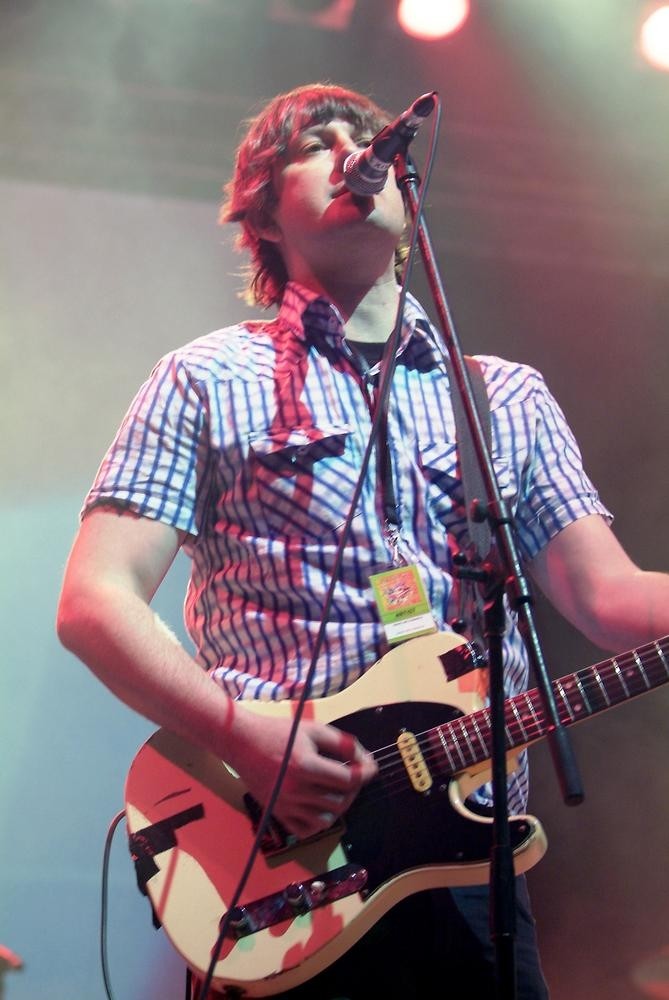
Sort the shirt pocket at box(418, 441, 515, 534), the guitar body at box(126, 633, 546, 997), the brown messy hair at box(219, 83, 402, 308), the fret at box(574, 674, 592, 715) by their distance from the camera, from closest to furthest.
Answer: the guitar body at box(126, 633, 546, 997), the fret at box(574, 674, 592, 715), the shirt pocket at box(418, 441, 515, 534), the brown messy hair at box(219, 83, 402, 308)

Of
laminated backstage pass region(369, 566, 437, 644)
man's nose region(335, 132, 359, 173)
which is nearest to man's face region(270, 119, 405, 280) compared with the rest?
man's nose region(335, 132, 359, 173)

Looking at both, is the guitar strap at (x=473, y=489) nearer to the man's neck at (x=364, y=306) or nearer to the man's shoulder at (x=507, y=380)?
the man's shoulder at (x=507, y=380)

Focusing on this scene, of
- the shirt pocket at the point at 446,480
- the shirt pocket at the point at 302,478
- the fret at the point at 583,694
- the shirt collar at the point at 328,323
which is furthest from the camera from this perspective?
the shirt collar at the point at 328,323

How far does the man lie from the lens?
1523 millimetres

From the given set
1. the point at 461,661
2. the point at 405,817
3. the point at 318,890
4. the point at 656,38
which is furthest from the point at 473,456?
the point at 656,38

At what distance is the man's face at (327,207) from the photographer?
2.08 metres

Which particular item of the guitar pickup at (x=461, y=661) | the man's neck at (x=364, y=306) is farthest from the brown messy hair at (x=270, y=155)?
the guitar pickup at (x=461, y=661)

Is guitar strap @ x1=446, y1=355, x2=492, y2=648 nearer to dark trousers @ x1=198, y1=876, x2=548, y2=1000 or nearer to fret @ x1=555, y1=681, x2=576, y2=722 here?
fret @ x1=555, y1=681, x2=576, y2=722

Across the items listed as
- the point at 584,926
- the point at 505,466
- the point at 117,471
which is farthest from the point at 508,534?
the point at 584,926

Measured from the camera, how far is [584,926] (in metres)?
2.51

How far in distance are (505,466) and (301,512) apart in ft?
1.44

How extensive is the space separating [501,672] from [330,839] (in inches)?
18.1

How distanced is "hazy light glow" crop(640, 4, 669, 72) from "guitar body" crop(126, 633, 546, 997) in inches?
94.8

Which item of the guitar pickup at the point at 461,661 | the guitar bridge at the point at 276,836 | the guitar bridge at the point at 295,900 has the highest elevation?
the guitar pickup at the point at 461,661
